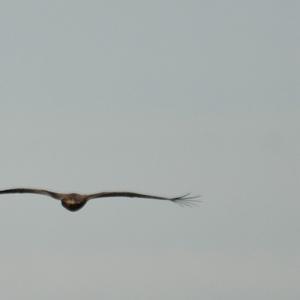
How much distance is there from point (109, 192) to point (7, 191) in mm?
6412

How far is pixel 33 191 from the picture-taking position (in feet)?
222

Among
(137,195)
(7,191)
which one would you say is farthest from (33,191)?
(137,195)

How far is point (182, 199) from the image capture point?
6512cm

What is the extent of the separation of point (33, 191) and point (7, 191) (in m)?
1.83

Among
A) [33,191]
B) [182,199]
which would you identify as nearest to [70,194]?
[33,191]

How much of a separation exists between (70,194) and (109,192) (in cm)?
250

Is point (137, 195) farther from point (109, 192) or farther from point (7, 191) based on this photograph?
point (7, 191)

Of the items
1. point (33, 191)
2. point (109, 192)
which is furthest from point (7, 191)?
point (109, 192)

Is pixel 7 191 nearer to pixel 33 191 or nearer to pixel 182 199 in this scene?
pixel 33 191

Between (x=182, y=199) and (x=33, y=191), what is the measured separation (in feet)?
31.6

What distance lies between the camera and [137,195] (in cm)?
6675

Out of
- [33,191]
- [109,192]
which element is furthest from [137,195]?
[33,191]

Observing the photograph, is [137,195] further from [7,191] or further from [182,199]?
[7,191]

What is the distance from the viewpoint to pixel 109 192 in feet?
223
